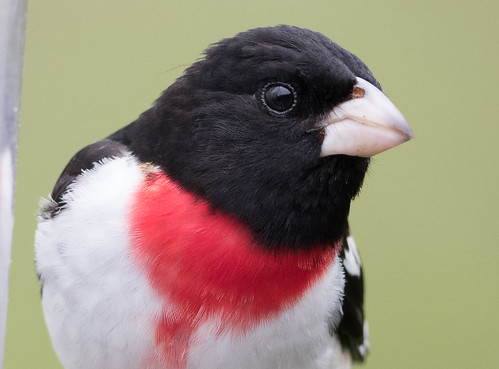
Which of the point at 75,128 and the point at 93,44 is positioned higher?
the point at 93,44

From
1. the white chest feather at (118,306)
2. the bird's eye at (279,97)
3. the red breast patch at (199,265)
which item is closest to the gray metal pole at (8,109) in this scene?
the white chest feather at (118,306)

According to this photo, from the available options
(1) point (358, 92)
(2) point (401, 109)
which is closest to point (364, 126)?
(1) point (358, 92)

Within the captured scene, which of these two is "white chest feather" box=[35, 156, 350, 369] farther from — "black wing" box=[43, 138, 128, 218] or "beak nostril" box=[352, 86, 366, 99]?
"beak nostril" box=[352, 86, 366, 99]

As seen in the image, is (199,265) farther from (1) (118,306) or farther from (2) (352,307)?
(2) (352,307)

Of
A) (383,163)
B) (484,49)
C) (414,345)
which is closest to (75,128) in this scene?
(383,163)

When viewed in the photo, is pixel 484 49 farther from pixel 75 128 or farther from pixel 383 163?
pixel 75 128

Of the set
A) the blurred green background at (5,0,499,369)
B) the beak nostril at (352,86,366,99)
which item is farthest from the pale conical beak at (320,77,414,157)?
the blurred green background at (5,0,499,369)

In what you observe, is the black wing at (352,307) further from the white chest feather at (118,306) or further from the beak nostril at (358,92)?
the beak nostril at (358,92)
